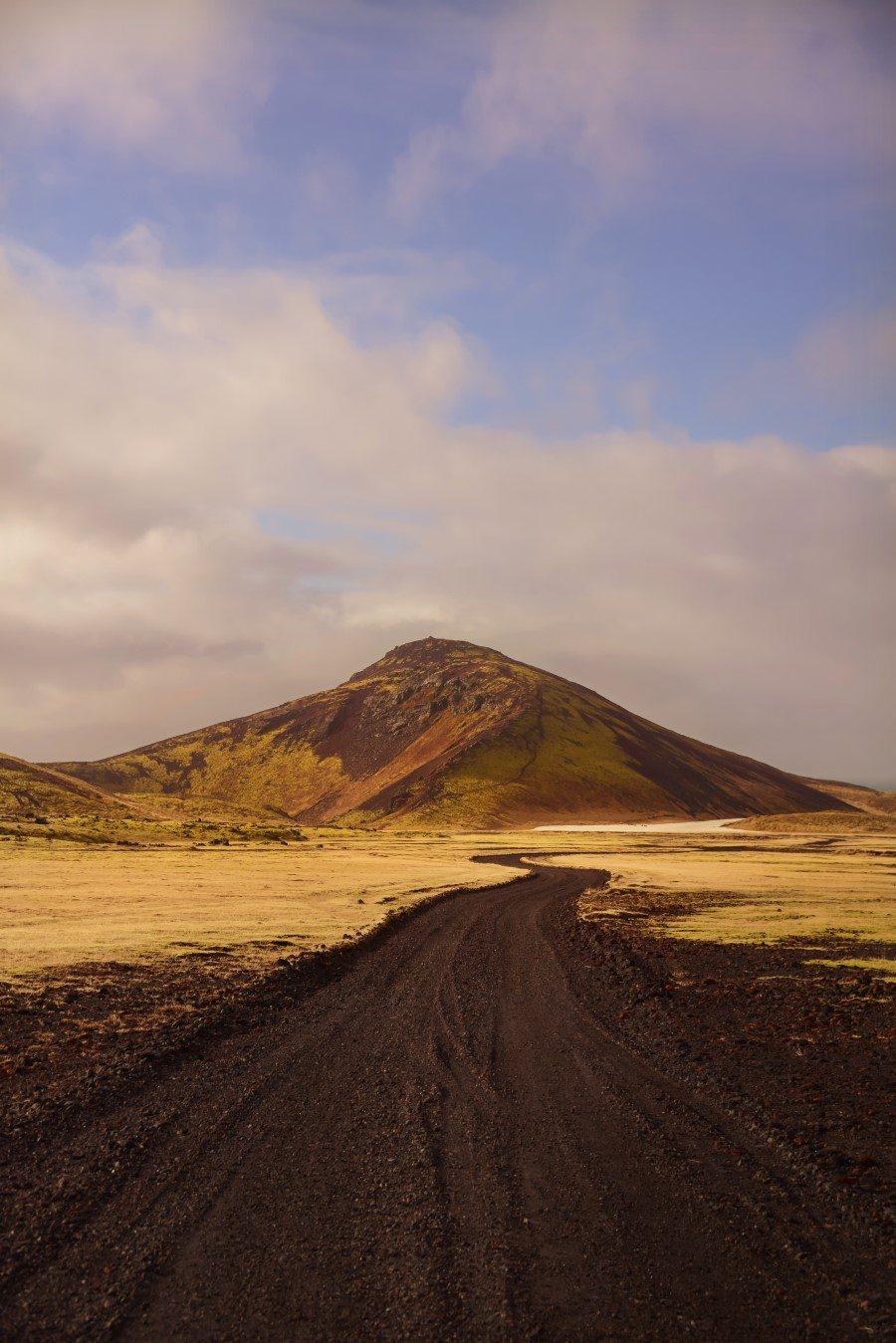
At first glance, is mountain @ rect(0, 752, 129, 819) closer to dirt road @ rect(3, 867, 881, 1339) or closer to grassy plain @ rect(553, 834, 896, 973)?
grassy plain @ rect(553, 834, 896, 973)

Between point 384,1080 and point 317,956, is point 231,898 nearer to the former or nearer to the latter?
point 317,956

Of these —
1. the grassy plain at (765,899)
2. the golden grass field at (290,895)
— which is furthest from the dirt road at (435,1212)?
the grassy plain at (765,899)

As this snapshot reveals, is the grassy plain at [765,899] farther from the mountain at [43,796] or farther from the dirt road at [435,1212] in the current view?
the mountain at [43,796]

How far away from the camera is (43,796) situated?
11850cm

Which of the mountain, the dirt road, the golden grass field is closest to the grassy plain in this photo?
the golden grass field

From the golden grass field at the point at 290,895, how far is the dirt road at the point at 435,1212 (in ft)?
46.7

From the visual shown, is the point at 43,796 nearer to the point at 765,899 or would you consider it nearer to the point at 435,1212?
the point at 765,899

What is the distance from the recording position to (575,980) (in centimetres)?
2289

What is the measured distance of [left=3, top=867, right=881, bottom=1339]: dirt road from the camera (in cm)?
680

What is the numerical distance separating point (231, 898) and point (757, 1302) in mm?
38658

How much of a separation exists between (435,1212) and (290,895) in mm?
38200

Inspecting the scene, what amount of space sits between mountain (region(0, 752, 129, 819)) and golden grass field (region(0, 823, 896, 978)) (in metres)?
25.4

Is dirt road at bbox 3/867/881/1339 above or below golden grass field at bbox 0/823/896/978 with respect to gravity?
above

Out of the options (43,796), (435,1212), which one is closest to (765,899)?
(435,1212)
